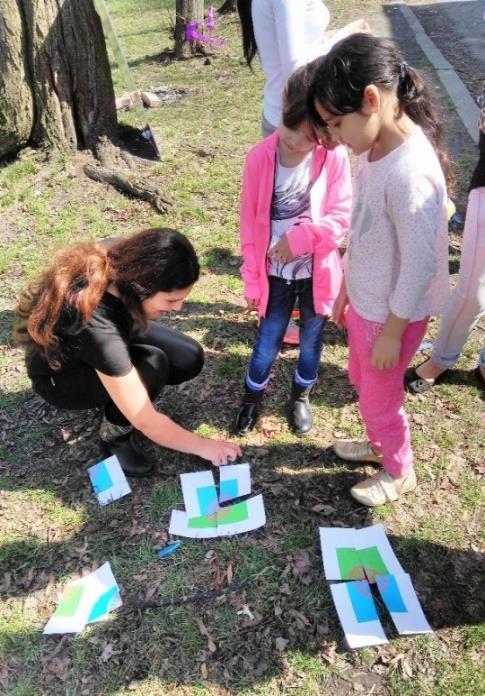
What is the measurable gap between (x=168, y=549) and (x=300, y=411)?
2.96ft

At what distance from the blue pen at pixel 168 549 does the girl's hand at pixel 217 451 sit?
374 mm

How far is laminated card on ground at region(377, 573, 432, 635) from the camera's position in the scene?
1.96 metres

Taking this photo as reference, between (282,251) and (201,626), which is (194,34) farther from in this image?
(201,626)

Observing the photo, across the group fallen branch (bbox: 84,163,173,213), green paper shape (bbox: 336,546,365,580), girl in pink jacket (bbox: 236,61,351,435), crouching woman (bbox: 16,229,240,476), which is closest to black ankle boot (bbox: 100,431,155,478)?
crouching woman (bbox: 16,229,240,476)

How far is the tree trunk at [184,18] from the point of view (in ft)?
24.6

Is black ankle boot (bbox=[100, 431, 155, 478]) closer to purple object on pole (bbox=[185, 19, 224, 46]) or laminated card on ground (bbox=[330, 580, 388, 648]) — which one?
laminated card on ground (bbox=[330, 580, 388, 648])

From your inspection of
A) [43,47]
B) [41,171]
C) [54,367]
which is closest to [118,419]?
[54,367]

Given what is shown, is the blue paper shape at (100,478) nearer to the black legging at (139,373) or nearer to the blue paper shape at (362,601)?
the black legging at (139,373)

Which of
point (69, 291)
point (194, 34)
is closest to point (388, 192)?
point (69, 291)

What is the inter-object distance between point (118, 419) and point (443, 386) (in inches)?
66.4

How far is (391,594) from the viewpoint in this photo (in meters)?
2.04

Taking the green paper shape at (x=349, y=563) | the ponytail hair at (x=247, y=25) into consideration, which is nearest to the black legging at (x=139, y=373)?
the green paper shape at (x=349, y=563)

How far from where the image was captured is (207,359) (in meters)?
3.16

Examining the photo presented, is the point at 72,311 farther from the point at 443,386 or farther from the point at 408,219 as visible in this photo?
the point at 443,386
